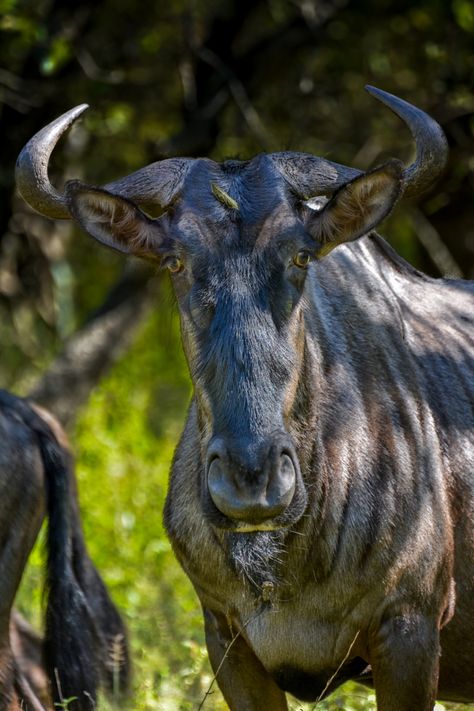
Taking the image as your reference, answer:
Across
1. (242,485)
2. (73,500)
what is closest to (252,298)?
(242,485)

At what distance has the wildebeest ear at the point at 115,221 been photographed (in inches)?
178

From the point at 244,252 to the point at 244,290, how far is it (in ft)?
0.49

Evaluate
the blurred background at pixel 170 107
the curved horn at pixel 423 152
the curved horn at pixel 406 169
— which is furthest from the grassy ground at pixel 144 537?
the curved horn at pixel 423 152

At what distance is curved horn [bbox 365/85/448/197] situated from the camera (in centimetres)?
465

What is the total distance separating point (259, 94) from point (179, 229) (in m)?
7.40

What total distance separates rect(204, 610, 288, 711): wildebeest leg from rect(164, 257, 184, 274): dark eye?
123 cm

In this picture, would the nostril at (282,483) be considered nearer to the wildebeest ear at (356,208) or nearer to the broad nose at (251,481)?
the broad nose at (251,481)

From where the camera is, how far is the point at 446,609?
4.61 m

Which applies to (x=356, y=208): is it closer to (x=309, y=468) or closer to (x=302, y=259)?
(x=302, y=259)

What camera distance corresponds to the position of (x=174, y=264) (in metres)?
4.42

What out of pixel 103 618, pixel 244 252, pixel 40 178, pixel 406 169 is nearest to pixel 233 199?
pixel 244 252

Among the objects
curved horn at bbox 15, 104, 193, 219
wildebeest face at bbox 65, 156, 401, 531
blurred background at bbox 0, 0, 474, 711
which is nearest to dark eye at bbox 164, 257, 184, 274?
wildebeest face at bbox 65, 156, 401, 531

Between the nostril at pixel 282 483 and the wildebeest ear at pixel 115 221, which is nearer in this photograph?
the nostril at pixel 282 483

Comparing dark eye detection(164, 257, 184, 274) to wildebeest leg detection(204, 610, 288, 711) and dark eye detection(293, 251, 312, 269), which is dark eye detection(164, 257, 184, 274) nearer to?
dark eye detection(293, 251, 312, 269)
